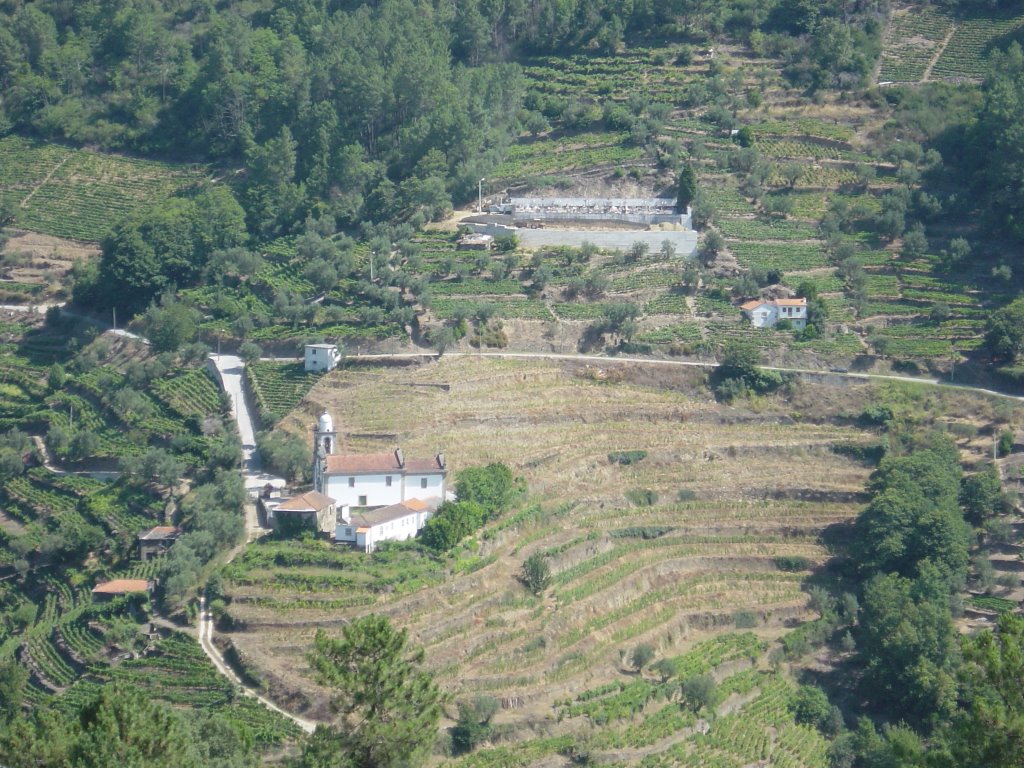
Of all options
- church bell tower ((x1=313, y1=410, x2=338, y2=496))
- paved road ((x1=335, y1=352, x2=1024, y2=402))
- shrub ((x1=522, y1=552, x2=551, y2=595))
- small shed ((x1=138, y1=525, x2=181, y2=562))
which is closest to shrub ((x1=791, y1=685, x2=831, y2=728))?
shrub ((x1=522, y1=552, x2=551, y2=595))

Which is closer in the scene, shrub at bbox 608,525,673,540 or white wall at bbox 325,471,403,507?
white wall at bbox 325,471,403,507

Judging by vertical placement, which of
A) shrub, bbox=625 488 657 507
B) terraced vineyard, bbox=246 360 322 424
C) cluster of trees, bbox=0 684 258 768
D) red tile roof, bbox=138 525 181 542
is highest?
cluster of trees, bbox=0 684 258 768

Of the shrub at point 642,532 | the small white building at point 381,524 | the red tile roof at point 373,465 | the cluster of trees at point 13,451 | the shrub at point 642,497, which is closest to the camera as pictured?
the small white building at point 381,524

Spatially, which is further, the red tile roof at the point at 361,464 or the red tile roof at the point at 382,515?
the red tile roof at the point at 361,464

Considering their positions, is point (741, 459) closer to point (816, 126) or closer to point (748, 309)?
point (748, 309)

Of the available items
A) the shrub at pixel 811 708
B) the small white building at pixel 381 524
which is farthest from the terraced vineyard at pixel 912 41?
the small white building at pixel 381 524

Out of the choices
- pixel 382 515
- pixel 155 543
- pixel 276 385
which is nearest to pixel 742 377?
pixel 382 515

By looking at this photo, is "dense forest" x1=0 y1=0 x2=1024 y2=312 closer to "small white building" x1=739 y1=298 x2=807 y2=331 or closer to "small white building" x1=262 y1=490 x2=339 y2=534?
"small white building" x1=739 y1=298 x2=807 y2=331

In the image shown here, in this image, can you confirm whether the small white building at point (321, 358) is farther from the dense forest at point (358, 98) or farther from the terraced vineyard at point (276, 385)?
the dense forest at point (358, 98)
